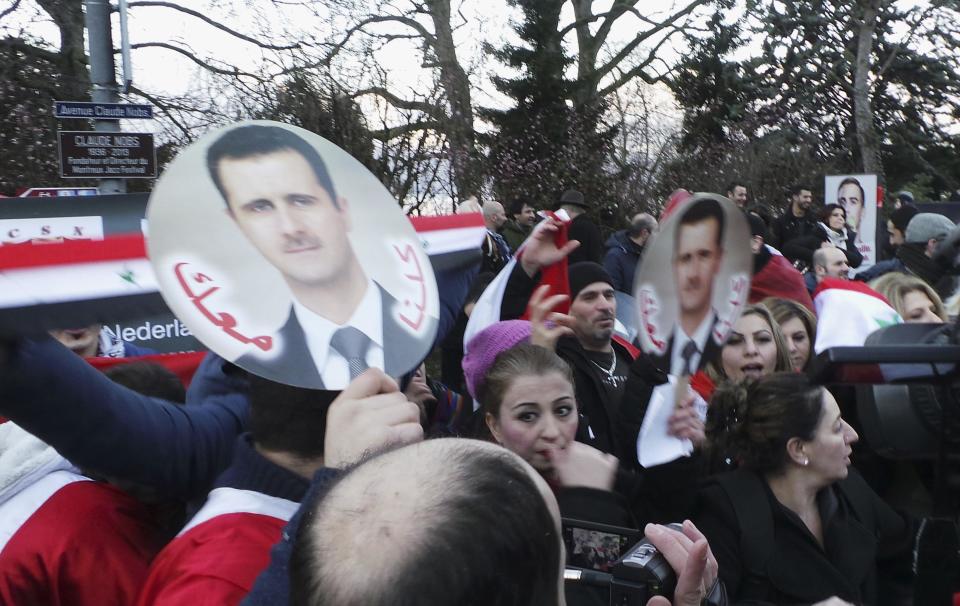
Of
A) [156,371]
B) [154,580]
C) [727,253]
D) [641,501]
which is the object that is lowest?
[641,501]

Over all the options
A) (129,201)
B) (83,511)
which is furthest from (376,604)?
(129,201)

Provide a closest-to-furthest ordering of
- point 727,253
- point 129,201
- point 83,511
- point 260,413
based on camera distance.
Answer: point 260,413, point 83,511, point 727,253, point 129,201

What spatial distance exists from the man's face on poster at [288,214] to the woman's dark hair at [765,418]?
5.10 ft

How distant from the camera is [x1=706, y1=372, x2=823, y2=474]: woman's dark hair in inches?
108

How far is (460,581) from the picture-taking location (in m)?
1.03

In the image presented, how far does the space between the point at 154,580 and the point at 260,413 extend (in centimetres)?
34

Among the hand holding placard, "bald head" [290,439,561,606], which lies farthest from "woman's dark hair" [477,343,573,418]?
"bald head" [290,439,561,606]

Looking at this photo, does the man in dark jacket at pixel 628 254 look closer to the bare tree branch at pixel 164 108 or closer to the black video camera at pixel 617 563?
the black video camera at pixel 617 563

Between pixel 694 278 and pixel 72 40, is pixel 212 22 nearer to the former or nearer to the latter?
pixel 72 40

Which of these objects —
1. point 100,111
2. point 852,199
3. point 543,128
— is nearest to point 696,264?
point 100,111

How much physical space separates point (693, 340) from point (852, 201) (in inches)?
383

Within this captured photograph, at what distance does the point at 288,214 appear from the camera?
1574 millimetres

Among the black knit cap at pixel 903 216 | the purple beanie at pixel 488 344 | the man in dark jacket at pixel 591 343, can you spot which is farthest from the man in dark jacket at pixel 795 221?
the purple beanie at pixel 488 344

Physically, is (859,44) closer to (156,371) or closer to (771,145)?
(771,145)
